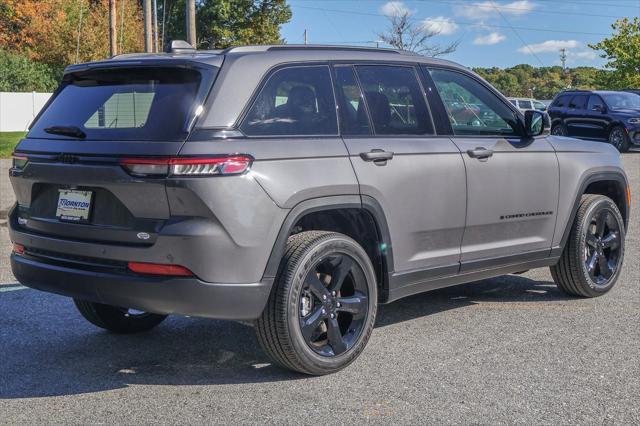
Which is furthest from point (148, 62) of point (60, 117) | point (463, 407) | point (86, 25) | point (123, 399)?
point (86, 25)

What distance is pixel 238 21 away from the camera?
6500 cm

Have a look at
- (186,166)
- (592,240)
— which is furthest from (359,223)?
(592,240)

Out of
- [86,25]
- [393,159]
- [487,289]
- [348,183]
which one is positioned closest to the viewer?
[348,183]

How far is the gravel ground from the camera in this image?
13.6 feet

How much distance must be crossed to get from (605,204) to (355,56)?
2.68m

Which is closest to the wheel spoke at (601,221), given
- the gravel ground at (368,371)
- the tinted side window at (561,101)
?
the gravel ground at (368,371)

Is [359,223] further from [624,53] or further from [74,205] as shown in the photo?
[624,53]

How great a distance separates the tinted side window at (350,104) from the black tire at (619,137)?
21161 millimetres

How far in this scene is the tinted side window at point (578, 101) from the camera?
993 inches

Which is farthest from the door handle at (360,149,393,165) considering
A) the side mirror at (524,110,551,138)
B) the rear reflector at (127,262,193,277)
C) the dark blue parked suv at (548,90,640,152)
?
the dark blue parked suv at (548,90,640,152)

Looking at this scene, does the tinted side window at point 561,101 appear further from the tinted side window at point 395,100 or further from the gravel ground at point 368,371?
the tinted side window at point 395,100

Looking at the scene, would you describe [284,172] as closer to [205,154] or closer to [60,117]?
[205,154]

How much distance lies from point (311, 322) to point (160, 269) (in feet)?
2.99

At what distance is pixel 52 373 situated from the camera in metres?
4.78
